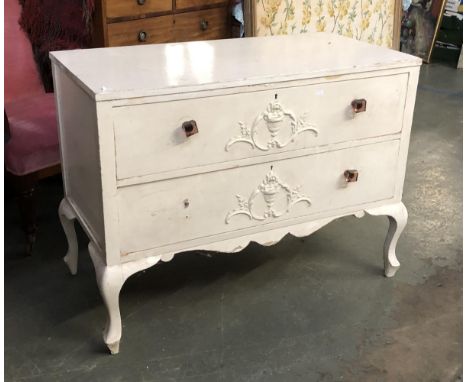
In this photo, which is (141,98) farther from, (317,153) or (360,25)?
(360,25)

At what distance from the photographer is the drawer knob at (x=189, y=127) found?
1455 millimetres

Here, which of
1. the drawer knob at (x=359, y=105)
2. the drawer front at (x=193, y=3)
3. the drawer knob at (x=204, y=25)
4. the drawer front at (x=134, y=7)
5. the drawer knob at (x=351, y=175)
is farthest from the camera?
the drawer knob at (x=204, y=25)

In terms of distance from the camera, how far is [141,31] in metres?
2.45

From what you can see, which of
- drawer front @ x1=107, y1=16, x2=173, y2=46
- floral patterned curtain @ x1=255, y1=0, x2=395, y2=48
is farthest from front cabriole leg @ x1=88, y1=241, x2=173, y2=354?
floral patterned curtain @ x1=255, y1=0, x2=395, y2=48

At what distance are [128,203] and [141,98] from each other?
267mm

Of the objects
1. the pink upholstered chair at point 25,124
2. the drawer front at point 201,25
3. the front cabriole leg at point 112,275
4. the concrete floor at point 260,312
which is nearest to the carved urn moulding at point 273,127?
the front cabriole leg at point 112,275

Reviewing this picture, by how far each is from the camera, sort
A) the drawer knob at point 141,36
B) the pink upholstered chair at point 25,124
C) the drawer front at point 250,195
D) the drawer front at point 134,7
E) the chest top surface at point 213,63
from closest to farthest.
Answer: the chest top surface at point 213,63 < the drawer front at point 250,195 < the pink upholstered chair at point 25,124 < the drawer front at point 134,7 < the drawer knob at point 141,36

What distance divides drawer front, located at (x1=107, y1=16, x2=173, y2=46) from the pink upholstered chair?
13.4 inches

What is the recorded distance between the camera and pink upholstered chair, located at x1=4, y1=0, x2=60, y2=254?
2004 mm

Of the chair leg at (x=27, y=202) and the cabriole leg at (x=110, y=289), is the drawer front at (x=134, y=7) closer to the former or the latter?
the chair leg at (x=27, y=202)

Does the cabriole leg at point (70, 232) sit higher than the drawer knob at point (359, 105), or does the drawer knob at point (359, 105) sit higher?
the drawer knob at point (359, 105)

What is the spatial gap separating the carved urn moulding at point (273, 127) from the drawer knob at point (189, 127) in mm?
111

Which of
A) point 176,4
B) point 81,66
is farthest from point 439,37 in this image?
point 81,66

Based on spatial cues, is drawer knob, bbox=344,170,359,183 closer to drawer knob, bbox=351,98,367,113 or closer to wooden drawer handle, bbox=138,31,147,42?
drawer knob, bbox=351,98,367,113
